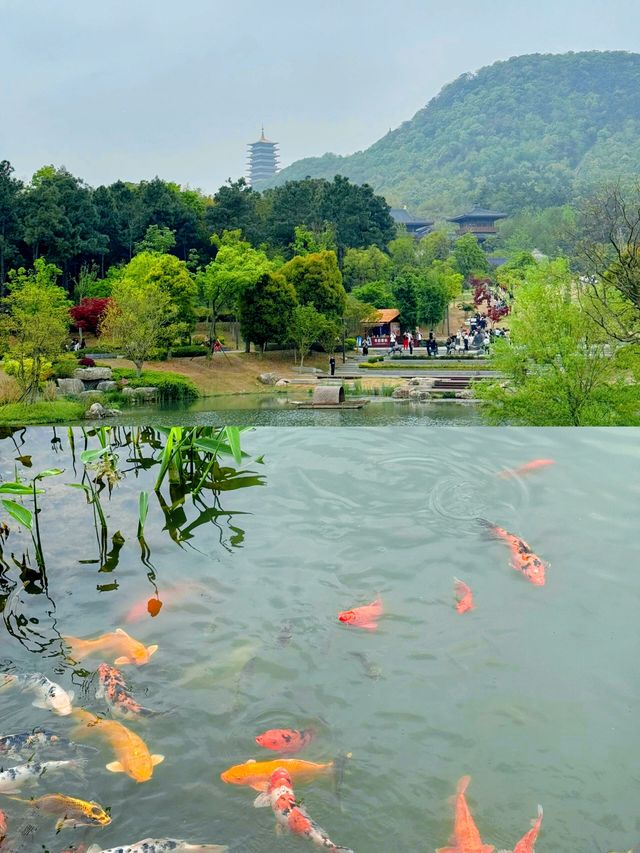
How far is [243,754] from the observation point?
5.54 feet

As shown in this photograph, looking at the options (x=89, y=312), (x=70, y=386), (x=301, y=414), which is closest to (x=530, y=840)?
(x=301, y=414)

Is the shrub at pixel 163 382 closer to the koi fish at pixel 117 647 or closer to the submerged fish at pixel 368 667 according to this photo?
the koi fish at pixel 117 647

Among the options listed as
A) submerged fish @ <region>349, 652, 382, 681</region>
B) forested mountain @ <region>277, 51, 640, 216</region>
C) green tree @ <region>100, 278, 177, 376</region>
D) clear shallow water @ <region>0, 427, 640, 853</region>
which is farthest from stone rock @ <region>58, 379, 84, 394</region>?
forested mountain @ <region>277, 51, 640, 216</region>

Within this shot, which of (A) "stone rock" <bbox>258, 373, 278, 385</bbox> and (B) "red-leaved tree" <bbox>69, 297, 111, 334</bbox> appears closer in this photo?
(B) "red-leaved tree" <bbox>69, 297, 111, 334</bbox>

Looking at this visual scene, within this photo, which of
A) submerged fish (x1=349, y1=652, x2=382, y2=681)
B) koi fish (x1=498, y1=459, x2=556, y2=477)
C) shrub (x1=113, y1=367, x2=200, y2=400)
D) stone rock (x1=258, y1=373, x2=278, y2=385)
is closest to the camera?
submerged fish (x1=349, y1=652, x2=382, y2=681)

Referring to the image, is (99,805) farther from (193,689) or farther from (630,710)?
(630,710)

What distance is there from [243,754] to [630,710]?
0.81 m

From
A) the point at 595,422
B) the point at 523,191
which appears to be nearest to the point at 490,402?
the point at 595,422

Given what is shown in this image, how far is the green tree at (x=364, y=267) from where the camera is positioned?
38375mm

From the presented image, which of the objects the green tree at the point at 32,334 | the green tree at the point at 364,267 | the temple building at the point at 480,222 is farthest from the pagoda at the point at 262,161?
the green tree at the point at 32,334

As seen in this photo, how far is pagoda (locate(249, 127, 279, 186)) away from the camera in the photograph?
122 m

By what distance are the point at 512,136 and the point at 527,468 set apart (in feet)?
423

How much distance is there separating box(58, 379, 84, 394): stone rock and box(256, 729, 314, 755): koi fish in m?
20.4

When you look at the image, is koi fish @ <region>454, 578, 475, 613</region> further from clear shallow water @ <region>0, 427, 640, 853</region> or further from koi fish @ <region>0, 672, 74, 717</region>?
koi fish @ <region>0, 672, 74, 717</region>
